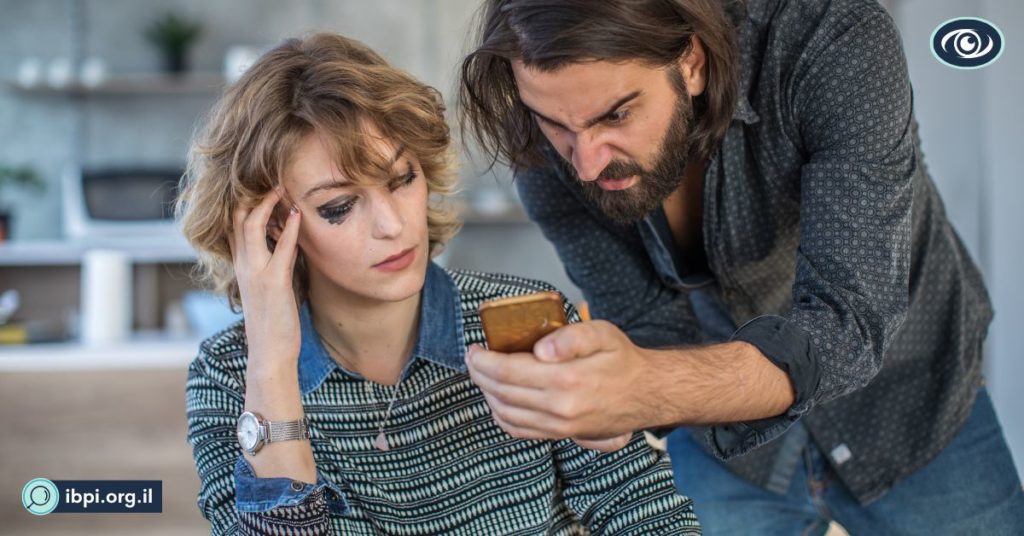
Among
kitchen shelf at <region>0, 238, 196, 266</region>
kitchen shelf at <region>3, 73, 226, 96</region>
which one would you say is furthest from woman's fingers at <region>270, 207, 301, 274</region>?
kitchen shelf at <region>3, 73, 226, 96</region>

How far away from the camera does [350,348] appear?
1253 mm

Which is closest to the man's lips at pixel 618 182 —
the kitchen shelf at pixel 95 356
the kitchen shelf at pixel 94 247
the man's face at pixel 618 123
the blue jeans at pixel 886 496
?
the man's face at pixel 618 123

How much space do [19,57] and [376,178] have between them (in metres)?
3.63

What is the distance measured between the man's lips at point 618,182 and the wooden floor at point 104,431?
974 millimetres

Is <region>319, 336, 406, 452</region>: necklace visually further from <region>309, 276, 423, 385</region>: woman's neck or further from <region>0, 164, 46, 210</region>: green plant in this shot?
<region>0, 164, 46, 210</region>: green plant

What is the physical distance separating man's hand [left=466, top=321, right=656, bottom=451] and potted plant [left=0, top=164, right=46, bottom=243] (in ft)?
12.1

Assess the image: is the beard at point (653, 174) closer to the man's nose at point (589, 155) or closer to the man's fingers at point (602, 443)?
the man's nose at point (589, 155)

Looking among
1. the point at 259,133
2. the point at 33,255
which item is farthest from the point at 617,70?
the point at 33,255

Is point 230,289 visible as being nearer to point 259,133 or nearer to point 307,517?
point 259,133

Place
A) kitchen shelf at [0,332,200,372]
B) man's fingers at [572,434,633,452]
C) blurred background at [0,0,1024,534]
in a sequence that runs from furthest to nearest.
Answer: blurred background at [0,0,1024,534]
kitchen shelf at [0,332,200,372]
man's fingers at [572,434,633,452]

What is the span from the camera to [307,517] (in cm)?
107

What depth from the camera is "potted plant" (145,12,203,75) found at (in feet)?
13.5

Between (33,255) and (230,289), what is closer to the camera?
(230,289)

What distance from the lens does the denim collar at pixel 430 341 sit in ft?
4.00
